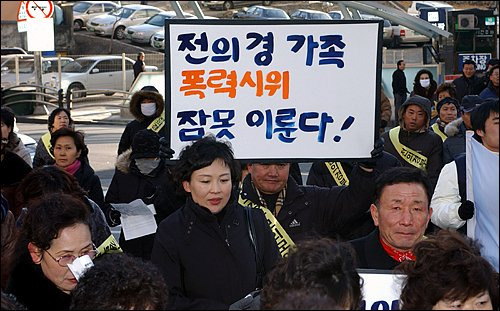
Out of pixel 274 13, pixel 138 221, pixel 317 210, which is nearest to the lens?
pixel 317 210

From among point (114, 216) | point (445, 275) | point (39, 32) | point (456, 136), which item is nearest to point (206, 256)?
point (445, 275)

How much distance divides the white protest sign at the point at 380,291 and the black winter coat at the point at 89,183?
3532 millimetres

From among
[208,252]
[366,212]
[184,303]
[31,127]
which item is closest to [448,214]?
[366,212]

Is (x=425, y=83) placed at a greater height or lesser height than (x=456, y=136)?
greater

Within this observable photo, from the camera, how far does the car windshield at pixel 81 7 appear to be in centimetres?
4266

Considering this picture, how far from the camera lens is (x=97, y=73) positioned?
29.3m

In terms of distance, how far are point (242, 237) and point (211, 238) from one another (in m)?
0.15

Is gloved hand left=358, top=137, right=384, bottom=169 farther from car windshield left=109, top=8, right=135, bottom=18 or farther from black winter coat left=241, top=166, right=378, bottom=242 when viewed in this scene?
→ car windshield left=109, top=8, right=135, bottom=18

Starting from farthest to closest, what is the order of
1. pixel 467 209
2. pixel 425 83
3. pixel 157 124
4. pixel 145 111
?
pixel 425 83 → pixel 145 111 → pixel 157 124 → pixel 467 209

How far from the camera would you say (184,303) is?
4.01 meters

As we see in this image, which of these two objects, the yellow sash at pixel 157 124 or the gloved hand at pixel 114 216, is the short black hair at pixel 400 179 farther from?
the yellow sash at pixel 157 124

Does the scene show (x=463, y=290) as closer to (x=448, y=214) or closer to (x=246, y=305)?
(x=246, y=305)

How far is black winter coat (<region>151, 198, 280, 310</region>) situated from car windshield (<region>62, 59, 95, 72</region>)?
83.8 ft

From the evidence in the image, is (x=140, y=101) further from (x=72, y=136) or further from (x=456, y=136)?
(x=456, y=136)
